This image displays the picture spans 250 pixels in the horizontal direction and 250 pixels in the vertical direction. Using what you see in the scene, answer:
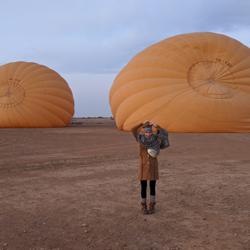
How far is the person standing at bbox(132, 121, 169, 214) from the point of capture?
176 inches

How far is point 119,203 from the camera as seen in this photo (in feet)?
15.5

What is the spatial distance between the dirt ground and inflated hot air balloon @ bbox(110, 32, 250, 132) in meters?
4.86

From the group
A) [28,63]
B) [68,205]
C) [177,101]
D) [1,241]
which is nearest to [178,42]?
[177,101]

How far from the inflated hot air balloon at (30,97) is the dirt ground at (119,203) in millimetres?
9317

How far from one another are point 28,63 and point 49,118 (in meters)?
3.05

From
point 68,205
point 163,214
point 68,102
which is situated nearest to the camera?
point 163,214

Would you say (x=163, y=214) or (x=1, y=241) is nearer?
(x=1, y=241)

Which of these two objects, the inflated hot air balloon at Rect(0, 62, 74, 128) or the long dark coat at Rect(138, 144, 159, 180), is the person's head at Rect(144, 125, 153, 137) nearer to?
the long dark coat at Rect(138, 144, 159, 180)

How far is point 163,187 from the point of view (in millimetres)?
5555

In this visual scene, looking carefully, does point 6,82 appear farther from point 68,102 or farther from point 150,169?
point 150,169

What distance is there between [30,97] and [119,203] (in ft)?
45.7

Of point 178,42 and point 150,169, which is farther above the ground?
point 178,42

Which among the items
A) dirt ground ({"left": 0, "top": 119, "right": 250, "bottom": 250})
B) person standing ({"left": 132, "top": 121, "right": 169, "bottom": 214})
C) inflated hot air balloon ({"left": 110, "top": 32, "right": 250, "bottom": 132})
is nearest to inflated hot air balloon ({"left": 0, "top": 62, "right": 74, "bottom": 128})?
inflated hot air balloon ({"left": 110, "top": 32, "right": 250, "bottom": 132})

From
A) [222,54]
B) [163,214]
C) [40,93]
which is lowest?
[163,214]
